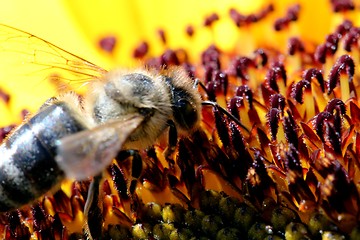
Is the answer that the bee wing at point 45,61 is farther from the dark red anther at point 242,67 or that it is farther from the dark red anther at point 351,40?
the dark red anther at point 351,40

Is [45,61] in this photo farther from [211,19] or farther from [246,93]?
[211,19]

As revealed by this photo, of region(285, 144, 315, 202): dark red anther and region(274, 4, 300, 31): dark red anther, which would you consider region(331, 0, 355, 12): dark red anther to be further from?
region(285, 144, 315, 202): dark red anther

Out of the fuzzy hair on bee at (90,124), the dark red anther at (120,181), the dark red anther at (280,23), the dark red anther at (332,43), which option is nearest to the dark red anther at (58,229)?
the dark red anther at (120,181)

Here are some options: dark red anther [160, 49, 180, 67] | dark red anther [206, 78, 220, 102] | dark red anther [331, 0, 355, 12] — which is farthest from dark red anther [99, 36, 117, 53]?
dark red anther [206, 78, 220, 102]

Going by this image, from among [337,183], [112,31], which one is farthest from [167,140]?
[112,31]

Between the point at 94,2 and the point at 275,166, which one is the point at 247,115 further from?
the point at 94,2

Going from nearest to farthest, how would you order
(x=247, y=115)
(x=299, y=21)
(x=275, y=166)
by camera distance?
(x=275, y=166) < (x=247, y=115) < (x=299, y=21)
